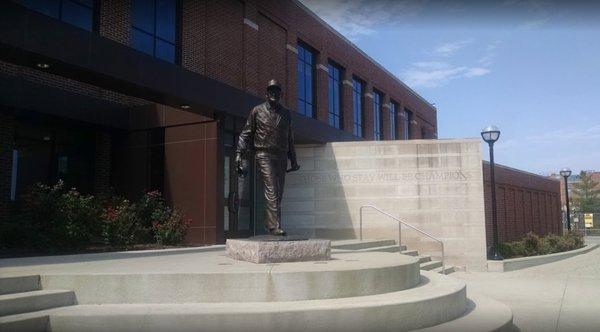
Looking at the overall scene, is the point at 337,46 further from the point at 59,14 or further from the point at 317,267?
the point at 317,267

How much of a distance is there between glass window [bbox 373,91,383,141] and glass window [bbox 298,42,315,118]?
24.2 feet

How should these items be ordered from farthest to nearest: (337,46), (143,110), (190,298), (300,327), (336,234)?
(337,46) < (336,234) < (143,110) < (190,298) < (300,327)

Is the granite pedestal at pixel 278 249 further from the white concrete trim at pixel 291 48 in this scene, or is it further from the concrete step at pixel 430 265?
the white concrete trim at pixel 291 48

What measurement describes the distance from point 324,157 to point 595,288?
8.47 meters

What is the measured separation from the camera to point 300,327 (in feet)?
19.7

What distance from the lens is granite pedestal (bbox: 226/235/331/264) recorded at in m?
7.92

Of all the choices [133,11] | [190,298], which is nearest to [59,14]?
[133,11]

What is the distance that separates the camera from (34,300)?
6.09m

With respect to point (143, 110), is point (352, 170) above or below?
below

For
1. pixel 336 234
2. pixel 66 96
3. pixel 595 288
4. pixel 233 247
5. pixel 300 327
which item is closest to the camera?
pixel 300 327

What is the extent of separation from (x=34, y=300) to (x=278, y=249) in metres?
3.30

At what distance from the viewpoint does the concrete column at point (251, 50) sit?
19234mm

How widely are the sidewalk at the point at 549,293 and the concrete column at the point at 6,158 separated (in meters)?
11.5

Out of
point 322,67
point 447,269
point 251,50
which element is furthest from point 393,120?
point 447,269
